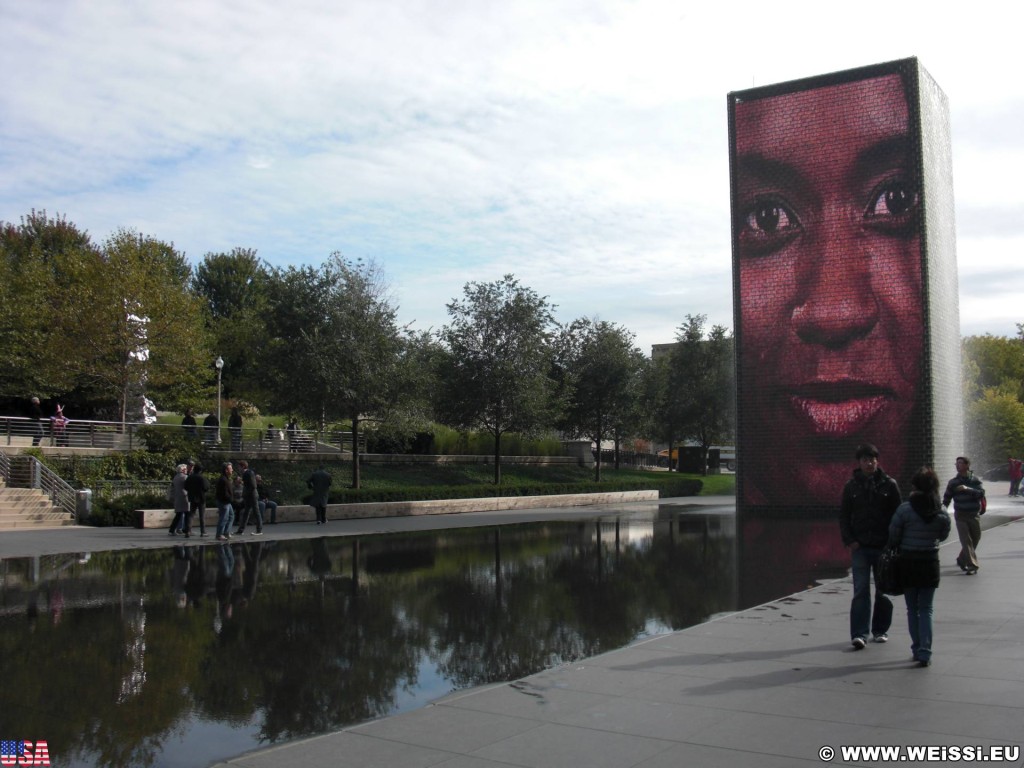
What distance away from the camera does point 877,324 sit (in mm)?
26969

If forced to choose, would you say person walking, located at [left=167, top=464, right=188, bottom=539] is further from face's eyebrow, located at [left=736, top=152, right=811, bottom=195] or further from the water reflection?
face's eyebrow, located at [left=736, top=152, right=811, bottom=195]

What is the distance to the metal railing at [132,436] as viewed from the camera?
26.8m

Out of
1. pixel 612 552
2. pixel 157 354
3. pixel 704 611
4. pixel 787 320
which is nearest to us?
pixel 704 611

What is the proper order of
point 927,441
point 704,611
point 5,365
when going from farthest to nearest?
1. point 5,365
2. point 927,441
3. point 704,611

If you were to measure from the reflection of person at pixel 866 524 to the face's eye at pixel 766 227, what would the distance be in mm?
21423

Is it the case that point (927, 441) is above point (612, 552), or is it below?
above

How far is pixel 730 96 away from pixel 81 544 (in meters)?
23.0

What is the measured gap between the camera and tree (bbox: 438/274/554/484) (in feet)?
119

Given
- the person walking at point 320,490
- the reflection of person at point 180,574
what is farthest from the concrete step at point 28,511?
the reflection of person at point 180,574

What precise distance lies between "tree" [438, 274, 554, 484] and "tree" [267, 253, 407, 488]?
6389mm

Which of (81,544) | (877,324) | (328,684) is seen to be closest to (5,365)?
(81,544)

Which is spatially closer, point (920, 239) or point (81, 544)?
point (81, 544)

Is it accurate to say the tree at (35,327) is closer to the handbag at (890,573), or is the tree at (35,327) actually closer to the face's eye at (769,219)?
the face's eye at (769,219)

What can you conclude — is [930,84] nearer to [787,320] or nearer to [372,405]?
[787,320]
